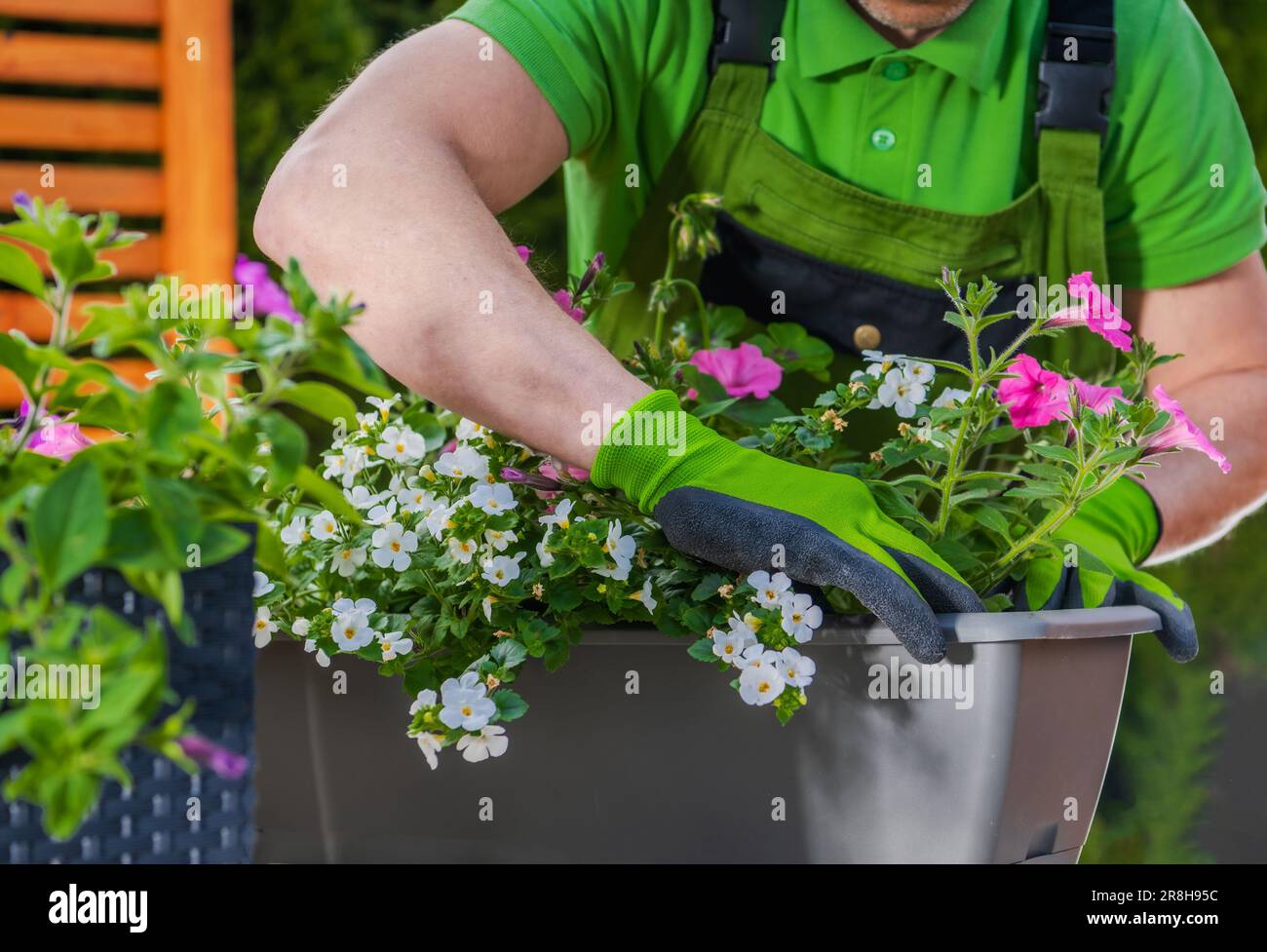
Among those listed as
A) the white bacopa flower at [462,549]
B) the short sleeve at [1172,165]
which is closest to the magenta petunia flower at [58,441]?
the white bacopa flower at [462,549]

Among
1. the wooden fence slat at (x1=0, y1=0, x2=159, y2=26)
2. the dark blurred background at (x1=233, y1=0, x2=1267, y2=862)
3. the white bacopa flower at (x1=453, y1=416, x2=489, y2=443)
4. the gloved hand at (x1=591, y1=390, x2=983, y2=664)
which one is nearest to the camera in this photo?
the gloved hand at (x1=591, y1=390, x2=983, y2=664)

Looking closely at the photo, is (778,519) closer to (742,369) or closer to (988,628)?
(988,628)

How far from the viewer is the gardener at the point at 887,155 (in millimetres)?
1042

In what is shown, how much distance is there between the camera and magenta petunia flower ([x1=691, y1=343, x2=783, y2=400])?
998mm

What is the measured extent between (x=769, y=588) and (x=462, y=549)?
0.64 ft

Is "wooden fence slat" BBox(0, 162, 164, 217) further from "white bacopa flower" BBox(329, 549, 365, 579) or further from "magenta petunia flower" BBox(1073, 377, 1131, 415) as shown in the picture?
"magenta petunia flower" BBox(1073, 377, 1131, 415)

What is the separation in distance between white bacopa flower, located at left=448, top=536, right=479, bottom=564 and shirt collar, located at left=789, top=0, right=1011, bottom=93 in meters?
0.68

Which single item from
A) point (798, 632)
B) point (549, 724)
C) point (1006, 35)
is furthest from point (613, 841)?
point (1006, 35)

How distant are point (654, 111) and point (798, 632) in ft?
2.26

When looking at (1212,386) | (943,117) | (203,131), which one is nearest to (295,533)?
(943,117)

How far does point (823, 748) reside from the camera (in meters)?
0.76

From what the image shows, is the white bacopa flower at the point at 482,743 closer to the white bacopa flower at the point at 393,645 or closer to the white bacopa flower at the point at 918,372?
the white bacopa flower at the point at 393,645

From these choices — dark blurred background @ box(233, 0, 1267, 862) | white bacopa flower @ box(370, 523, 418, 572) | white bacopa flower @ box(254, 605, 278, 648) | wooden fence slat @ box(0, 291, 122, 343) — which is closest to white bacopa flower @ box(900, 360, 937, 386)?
white bacopa flower @ box(370, 523, 418, 572)

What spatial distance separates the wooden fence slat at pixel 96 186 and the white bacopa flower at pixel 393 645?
2240mm
